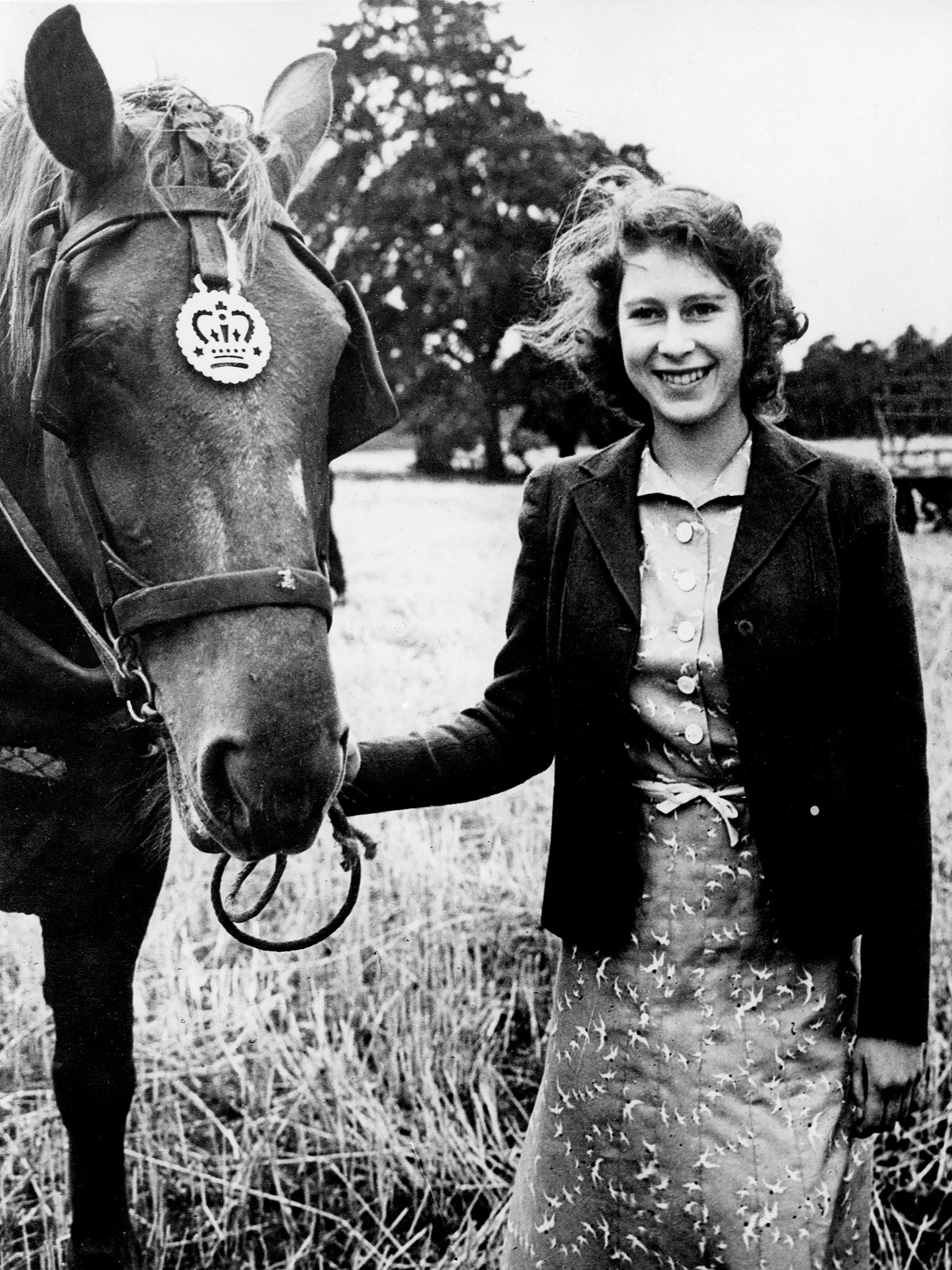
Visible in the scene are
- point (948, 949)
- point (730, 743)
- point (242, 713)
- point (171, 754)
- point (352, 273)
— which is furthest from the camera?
point (948, 949)

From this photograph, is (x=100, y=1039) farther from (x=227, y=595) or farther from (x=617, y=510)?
(x=617, y=510)

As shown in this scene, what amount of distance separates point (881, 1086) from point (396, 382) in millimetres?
1870

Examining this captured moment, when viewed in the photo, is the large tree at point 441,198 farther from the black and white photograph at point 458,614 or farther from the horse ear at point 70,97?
the horse ear at point 70,97

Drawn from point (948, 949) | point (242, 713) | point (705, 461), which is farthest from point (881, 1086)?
point (948, 949)

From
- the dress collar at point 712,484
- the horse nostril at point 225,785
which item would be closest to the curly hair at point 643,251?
the dress collar at point 712,484

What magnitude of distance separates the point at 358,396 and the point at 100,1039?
1.43m

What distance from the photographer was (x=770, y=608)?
1.66 metres

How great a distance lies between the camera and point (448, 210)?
2.73 m

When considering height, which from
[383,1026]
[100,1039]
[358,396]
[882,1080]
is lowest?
[383,1026]

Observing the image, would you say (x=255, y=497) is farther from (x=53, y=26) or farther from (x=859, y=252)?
(x=859, y=252)

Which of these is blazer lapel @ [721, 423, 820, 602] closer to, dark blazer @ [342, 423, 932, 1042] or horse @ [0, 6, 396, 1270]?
dark blazer @ [342, 423, 932, 1042]

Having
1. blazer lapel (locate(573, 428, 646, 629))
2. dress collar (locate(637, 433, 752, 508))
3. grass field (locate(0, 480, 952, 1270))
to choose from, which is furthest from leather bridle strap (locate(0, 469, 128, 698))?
grass field (locate(0, 480, 952, 1270))

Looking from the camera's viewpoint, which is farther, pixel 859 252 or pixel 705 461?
pixel 859 252

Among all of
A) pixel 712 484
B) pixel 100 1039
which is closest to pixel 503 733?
pixel 712 484
